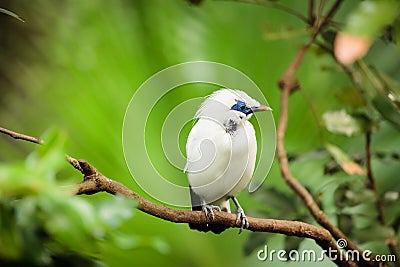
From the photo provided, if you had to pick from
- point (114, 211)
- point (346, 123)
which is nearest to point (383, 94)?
point (346, 123)

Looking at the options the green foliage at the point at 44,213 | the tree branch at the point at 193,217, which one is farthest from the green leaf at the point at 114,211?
the tree branch at the point at 193,217

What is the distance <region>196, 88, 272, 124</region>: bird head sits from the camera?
1.92 ft

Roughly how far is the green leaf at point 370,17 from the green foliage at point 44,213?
0.21 metres

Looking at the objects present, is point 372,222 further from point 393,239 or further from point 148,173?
point 148,173

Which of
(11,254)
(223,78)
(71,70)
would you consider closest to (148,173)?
(223,78)

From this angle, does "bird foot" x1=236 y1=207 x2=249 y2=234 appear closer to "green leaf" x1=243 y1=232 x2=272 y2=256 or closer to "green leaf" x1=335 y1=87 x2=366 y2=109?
"green leaf" x1=243 y1=232 x2=272 y2=256

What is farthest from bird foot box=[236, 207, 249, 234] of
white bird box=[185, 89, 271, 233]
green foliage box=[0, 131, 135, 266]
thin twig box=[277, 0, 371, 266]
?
green foliage box=[0, 131, 135, 266]

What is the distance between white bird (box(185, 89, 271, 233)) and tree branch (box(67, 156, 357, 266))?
0.5 inches

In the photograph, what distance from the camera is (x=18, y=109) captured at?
1.10 metres

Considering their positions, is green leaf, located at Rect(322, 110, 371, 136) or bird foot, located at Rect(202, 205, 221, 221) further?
green leaf, located at Rect(322, 110, 371, 136)

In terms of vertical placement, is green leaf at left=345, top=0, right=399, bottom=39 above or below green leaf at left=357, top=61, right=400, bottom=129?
below

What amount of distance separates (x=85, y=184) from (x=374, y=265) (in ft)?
1.19

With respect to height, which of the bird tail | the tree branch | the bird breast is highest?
the bird breast

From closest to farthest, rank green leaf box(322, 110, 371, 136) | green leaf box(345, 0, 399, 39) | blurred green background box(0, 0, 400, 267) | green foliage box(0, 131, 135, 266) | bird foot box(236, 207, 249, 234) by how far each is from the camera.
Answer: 1. green foliage box(0, 131, 135, 266)
2. green leaf box(345, 0, 399, 39)
3. bird foot box(236, 207, 249, 234)
4. green leaf box(322, 110, 371, 136)
5. blurred green background box(0, 0, 400, 267)
